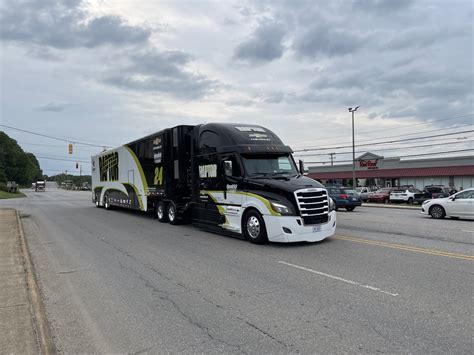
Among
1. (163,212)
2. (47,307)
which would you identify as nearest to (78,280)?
(47,307)

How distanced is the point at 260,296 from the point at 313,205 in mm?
4452

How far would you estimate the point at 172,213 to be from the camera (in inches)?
582

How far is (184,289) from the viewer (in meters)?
6.23

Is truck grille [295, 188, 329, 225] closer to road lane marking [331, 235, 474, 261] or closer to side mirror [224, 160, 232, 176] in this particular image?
road lane marking [331, 235, 474, 261]

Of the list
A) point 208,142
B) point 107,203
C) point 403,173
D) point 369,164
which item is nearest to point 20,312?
point 208,142

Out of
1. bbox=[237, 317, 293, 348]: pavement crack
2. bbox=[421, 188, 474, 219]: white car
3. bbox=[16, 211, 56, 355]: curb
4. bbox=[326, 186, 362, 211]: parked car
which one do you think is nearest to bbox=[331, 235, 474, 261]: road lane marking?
bbox=[237, 317, 293, 348]: pavement crack

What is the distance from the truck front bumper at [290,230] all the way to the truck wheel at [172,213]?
548cm

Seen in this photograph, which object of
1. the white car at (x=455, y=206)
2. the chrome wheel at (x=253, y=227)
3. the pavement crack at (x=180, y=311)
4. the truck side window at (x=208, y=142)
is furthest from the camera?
the white car at (x=455, y=206)

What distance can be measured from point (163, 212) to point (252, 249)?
6.99 metres

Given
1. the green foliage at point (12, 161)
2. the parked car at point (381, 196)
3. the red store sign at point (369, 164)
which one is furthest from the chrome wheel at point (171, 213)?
the green foliage at point (12, 161)

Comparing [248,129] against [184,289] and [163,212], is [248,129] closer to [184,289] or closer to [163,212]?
[163,212]

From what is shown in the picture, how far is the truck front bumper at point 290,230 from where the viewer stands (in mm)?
9508

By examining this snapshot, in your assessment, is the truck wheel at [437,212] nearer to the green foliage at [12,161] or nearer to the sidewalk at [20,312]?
the sidewalk at [20,312]

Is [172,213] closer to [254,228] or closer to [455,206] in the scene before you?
[254,228]
